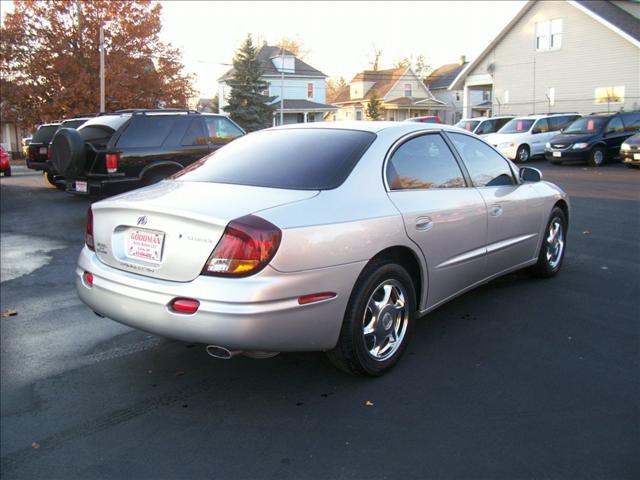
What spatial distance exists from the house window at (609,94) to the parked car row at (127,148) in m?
23.6

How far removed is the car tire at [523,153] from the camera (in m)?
21.4

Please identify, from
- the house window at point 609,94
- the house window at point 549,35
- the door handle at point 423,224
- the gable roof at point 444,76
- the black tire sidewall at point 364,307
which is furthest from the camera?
the gable roof at point 444,76

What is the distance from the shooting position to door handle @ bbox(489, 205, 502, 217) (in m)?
4.74

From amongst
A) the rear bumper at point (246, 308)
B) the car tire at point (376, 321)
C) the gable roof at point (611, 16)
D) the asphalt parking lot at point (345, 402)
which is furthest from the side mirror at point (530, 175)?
the gable roof at point (611, 16)

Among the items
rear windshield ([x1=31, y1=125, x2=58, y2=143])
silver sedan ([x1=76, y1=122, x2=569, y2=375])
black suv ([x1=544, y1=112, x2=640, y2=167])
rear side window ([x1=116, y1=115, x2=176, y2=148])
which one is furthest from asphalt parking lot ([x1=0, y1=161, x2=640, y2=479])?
black suv ([x1=544, y1=112, x2=640, y2=167])

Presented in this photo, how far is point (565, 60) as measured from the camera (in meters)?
29.9

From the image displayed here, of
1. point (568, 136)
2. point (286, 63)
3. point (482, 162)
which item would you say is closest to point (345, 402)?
point (482, 162)

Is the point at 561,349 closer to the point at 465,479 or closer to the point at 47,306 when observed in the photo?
the point at 465,479

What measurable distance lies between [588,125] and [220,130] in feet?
45.9

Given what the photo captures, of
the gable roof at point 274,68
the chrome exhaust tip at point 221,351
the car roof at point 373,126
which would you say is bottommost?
the chrome exhaust tip at point 221,351

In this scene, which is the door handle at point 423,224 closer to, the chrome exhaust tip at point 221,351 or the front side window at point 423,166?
the front side window at point 423,166

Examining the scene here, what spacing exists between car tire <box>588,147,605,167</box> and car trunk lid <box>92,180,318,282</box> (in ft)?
59.5

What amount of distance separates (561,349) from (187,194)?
277 cm

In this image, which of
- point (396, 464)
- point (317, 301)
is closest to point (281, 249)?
point (317, 301)
